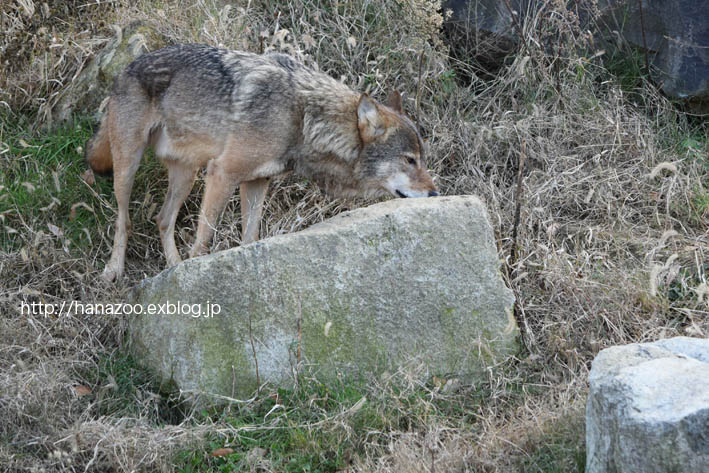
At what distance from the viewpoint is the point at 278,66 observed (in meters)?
5.74

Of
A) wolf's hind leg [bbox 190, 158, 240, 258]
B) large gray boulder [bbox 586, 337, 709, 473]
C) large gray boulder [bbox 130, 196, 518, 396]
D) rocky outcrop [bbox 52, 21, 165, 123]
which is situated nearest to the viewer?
large gray boulder [bbox 586, 337, 709, 473]

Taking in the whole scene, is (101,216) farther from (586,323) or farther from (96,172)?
→ (586,323)

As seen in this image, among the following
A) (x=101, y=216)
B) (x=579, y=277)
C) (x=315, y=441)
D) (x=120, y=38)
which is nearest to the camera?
(x=315, y=441)

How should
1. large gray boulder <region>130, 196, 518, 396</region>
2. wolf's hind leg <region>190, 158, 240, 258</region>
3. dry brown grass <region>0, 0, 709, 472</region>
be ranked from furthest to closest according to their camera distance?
1. wolf's hind leg <region>190, 158, 240, 258</region>
2. large gray boulder <region>130, 196, 518, 396</region>
3. dry brown grass <region>0, 0, 709, 472</region>

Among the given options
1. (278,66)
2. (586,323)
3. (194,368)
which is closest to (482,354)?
(586,323)

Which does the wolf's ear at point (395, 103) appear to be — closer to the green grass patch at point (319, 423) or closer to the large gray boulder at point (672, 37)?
the green grass patch at point (319, 423)

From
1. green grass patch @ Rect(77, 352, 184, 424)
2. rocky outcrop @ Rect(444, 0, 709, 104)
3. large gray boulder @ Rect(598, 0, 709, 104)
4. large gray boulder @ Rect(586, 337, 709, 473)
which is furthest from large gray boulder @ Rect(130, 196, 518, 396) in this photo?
large gray boulder @ Rect(598, 0, 709, 104)

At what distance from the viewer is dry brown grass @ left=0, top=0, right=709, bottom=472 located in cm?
417

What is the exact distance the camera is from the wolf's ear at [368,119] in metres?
5.51

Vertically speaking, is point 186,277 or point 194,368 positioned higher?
point 186,277

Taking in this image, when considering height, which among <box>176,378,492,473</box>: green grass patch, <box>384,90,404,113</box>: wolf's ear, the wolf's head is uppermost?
<box>384,90,404,113</box>: wolf's ear

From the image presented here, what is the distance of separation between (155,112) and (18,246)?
54.0 inches

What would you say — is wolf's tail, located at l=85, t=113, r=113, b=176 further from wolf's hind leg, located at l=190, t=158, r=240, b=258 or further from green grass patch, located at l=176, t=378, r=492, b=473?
green grass patch, located at l=176, t=378, r=492, b=473

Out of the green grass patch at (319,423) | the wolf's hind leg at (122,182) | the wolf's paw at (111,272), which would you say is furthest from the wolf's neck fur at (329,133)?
the green grass patch at (319,423)
